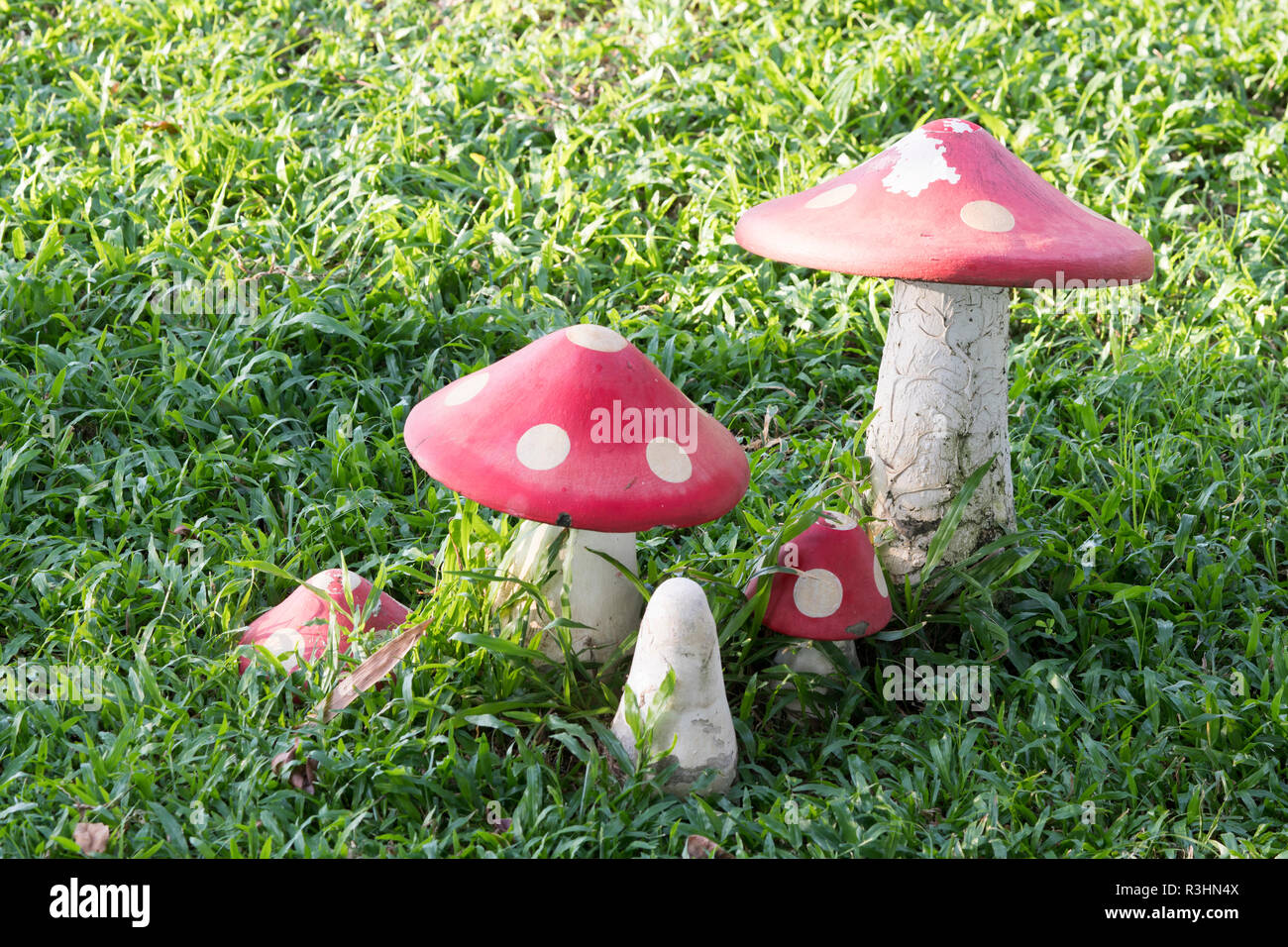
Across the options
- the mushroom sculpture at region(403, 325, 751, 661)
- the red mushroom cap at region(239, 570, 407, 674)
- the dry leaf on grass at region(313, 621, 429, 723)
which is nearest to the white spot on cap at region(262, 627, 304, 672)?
the red mushroom cap at region(239, 570, 407, 674)

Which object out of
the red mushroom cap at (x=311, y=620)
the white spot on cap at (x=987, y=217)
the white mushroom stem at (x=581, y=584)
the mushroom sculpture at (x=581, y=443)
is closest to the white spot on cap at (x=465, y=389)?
the mushroom sculpture at (x=581, y=443)

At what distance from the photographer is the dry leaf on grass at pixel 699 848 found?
2576mm

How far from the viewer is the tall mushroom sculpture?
2.69m

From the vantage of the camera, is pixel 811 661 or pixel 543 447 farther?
pixel 811 661

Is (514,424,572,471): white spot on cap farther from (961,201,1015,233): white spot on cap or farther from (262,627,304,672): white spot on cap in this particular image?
(961,201,1015,233): white spot on cap

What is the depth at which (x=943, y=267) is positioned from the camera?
8.73 ft

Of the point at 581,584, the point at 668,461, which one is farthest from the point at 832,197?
the point at 581,584

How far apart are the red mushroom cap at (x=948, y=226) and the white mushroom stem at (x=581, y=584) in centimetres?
76

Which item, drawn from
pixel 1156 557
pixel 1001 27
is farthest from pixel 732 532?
pixel 1001 27

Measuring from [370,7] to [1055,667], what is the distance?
460cm

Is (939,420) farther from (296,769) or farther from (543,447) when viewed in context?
(296,769)

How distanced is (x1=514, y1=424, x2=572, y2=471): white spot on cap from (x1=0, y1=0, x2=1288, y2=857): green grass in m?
0.56

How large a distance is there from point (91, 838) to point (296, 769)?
41 cm

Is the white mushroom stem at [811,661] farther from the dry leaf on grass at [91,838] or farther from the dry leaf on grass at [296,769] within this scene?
the dry leaf on grass at [91,838]
